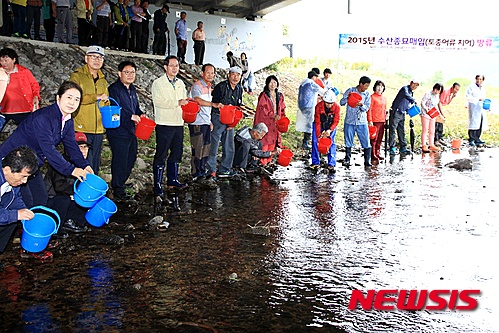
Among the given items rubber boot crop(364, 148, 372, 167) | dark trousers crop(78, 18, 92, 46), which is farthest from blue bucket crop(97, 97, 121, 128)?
dark trousers crop(78, 18, 92, 46)

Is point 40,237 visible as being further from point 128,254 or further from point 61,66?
point 61,66

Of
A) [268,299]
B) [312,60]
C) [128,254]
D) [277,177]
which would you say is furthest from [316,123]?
[312,60]

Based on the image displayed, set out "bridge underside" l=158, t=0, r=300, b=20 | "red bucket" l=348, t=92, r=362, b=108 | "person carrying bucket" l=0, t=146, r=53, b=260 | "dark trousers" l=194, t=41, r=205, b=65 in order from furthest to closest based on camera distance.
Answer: "bridge underside" l=158, t=0, r=300, b=20, "dark trousers" l=194, t=41, r=205, b=65, "red bucket" l=348, t=92, r=362, b=108, "person carrying bucket" l=0, t=146, r=53, b=260

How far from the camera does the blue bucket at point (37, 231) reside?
15.2 ft

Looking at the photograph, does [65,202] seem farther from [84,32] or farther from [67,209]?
[84,32]

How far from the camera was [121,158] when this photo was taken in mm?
7234

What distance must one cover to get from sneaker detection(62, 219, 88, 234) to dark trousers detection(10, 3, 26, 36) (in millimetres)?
9357

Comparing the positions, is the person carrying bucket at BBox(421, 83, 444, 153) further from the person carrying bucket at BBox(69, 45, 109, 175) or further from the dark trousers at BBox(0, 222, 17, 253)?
the dark trousers at BBox(0, 222, 17, 253)

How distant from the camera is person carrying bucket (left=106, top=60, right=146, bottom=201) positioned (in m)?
7.07

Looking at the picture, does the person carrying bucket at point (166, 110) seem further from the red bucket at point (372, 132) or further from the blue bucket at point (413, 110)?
the blue bucket at point (413, 110)

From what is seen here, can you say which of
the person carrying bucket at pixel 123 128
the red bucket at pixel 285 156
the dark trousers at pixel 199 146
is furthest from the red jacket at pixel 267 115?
the person carrying bucket at pixel 123 128

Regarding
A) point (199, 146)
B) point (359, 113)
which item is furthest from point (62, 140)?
point (359, 113)

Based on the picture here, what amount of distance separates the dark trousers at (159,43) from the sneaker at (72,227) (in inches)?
503

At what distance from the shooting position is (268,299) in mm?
3902
